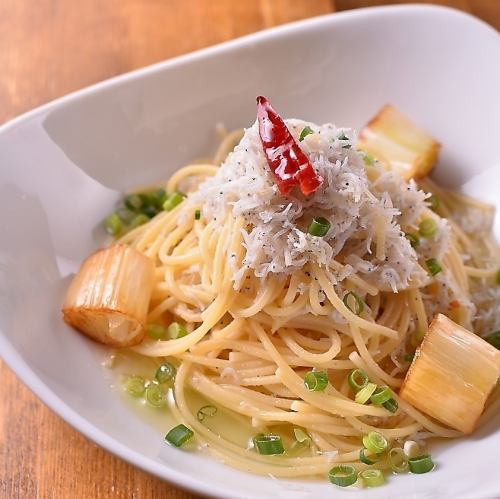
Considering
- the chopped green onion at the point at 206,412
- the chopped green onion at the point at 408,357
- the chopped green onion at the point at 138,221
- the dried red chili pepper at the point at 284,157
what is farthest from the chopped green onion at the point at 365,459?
the chopped green onion at the point at 138,221

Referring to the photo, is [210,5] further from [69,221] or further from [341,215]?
[341,215]

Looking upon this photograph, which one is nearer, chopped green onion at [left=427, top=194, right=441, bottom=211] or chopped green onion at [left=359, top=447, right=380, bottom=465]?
chopped green onion at [left=359, top=447, right=380, bottom=465]

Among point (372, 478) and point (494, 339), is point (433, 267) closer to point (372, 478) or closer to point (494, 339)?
point (494, 339)

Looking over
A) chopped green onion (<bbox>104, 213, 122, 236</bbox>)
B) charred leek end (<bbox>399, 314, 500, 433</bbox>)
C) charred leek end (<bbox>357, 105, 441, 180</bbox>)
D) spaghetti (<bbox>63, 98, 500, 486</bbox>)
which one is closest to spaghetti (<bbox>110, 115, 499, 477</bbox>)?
spaghetti (<bbox>63, 98, 500, 486</bbox>)

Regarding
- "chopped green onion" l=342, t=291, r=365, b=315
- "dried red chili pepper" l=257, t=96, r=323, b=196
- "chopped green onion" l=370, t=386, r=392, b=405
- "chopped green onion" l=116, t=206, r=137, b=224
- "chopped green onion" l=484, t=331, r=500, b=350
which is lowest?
"chopped green onion" l=484, t=331, r=500, b=350

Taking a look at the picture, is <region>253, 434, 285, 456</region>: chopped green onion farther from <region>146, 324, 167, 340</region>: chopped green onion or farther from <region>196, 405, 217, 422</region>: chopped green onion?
<region>146, 324, 167, 340</region>: chopped green onion
